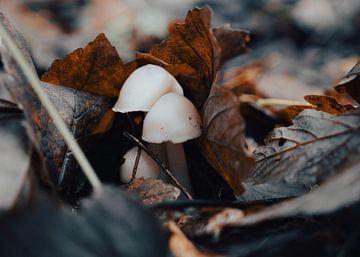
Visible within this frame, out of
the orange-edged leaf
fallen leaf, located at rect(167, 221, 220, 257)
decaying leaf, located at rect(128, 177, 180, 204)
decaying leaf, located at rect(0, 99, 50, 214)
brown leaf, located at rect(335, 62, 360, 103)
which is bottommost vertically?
fallen leaf, located at rect(167, 221, 220, 257)

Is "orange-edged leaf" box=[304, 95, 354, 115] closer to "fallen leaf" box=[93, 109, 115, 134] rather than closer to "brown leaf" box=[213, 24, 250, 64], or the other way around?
"brown leaf" box=[213, 24, 250, 64]

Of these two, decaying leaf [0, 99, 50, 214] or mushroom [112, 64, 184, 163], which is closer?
decaying leaf [0, 99, 50, 214]

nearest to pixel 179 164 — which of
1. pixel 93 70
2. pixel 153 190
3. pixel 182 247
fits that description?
pixel 153 190

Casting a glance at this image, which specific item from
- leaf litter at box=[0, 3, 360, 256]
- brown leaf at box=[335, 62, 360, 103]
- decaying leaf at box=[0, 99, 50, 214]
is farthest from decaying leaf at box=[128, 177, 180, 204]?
brown leaf at box=[335, 62, 360, 103]

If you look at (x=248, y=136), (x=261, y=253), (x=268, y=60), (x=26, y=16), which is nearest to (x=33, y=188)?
(x=261, y=253)

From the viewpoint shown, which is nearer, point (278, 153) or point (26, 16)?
point (278, 153)

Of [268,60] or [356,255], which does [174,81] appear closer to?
[356,255]

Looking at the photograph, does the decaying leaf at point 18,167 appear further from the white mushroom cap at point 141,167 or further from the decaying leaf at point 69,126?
the white mushroom cap at point 141,167
